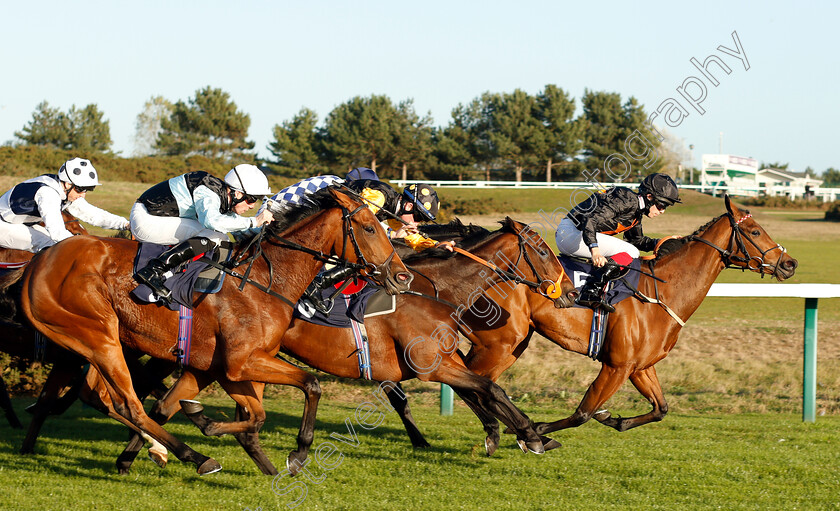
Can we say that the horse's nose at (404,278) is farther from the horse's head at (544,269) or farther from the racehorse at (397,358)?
the horse's head at (544,269)

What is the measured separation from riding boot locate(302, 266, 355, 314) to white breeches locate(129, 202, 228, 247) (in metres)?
0.59

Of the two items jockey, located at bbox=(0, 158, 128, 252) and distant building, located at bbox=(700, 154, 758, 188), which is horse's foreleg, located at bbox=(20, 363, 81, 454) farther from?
distant building, located at bbox=(700, 154, 758, 188)

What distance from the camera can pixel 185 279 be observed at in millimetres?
4633

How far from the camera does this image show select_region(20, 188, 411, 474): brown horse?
4.58 metres

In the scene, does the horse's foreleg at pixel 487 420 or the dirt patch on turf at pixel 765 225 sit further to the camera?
the dirt patch on turf at pixel 765 225

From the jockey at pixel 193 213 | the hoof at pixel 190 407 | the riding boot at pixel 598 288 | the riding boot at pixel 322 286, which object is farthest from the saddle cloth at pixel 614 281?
the hoof at pixel 190 407

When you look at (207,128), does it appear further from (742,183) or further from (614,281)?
(614,281)

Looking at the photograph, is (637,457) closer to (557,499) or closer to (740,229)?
(557,499)

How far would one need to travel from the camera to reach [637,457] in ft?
17.8

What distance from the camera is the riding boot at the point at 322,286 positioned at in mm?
4867

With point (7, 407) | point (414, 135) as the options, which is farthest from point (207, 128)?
point (7, 407)

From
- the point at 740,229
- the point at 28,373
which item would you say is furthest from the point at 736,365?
the point at 28,373

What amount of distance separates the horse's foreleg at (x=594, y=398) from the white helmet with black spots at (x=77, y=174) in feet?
11.4

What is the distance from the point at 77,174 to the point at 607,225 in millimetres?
3712
